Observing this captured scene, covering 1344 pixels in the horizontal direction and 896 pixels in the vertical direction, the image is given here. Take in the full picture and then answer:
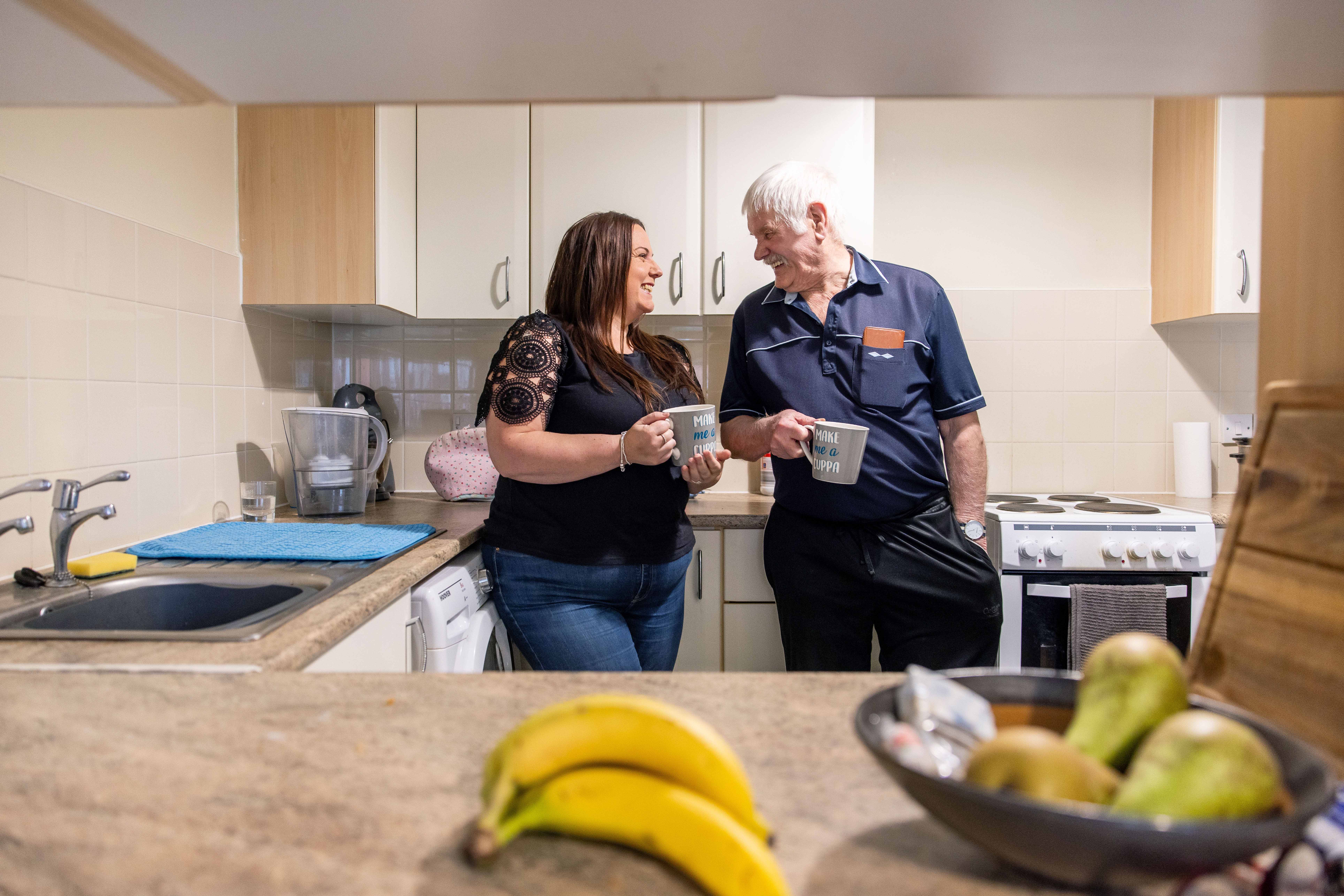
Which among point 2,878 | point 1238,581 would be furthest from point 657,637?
point 2,878

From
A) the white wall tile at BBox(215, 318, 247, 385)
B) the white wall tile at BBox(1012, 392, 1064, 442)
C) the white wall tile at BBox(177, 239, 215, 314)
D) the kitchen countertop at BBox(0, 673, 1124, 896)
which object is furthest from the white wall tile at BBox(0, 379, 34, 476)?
the white wall tile at BBox(1012, 392, 1064, 442)

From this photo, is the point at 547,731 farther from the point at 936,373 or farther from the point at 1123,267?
the point at 1123,267

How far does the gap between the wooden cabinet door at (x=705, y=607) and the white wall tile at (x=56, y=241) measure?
59.5 inches

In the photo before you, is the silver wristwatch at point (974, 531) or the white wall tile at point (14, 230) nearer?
the white wall tile at point (14, 230)

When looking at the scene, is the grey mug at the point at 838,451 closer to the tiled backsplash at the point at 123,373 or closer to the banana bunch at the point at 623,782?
the banana bunch at the point at 623,782

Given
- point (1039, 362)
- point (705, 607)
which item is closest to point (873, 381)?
point (705, 607)

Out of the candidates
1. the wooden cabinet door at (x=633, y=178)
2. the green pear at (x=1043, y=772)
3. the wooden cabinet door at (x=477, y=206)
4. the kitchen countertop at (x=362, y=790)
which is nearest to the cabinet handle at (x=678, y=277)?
the wooden cabinet door at (x=633, y=178)

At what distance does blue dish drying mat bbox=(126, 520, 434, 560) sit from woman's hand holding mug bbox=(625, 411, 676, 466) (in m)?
0.53

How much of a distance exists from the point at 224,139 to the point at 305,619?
1.62 m

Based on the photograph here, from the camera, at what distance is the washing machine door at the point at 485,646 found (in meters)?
1.70

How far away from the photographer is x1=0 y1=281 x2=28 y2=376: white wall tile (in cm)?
143

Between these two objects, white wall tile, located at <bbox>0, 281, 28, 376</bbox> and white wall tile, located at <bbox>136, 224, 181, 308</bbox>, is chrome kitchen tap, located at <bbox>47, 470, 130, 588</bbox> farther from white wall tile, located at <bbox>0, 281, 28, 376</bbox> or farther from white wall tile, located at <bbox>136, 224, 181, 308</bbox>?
white wall tile, located at <bbox>136, 224, 181, 308</bbox>

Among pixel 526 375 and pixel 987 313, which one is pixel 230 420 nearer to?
pixel 526 375

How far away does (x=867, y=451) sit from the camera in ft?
5.67
